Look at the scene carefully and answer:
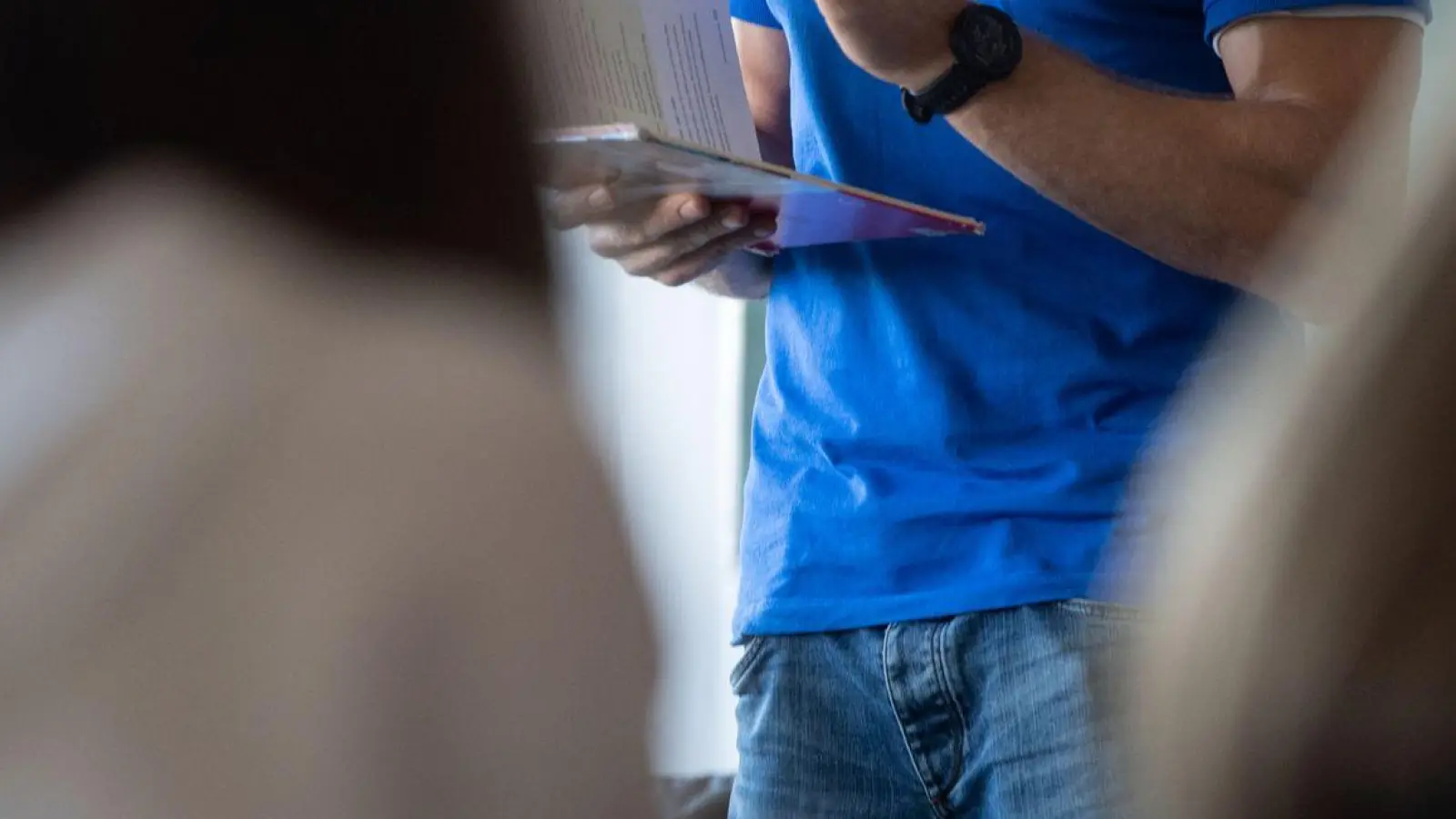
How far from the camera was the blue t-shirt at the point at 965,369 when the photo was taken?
1.09m

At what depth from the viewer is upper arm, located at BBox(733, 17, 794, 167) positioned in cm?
140

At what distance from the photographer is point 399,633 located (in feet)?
1.58

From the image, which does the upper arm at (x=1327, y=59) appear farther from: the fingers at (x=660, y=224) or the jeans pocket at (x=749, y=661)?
the jeans pocket at (x=749, y=661)

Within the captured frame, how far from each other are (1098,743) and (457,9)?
738mm

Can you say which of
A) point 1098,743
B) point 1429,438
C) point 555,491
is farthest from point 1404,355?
point 1098,743

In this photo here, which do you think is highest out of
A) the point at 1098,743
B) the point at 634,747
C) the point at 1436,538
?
the point at 1436,538

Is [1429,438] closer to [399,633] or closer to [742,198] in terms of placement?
[399,633]

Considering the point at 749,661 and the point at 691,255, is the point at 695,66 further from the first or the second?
the point at 749,661

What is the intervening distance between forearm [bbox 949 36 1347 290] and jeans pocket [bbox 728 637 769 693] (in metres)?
0.42

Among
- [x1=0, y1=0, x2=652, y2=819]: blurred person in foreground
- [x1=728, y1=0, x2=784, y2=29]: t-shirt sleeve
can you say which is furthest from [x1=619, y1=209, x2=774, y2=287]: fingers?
[x1=0, y1=0, x2=652, y2=819]: blurred person in foreground

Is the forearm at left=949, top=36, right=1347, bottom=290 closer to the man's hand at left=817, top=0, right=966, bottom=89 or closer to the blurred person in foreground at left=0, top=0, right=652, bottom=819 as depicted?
the man's hand at left=817, top=0, right=966, bottom=89

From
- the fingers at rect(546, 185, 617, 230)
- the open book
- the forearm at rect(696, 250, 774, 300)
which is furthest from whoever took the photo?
the forearm at rect(696, 250, 774, 300)

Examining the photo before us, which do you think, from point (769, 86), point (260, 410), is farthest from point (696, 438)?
point (260, 410)

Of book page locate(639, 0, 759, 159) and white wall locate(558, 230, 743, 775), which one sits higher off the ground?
book page locate(639, 0, 759, 159)
